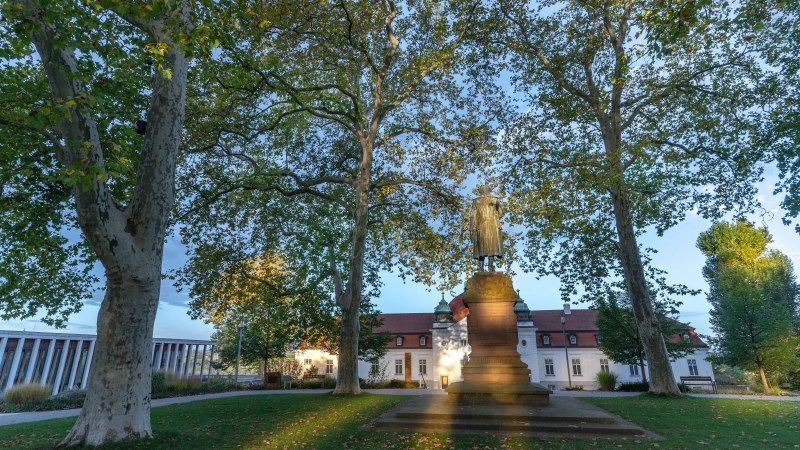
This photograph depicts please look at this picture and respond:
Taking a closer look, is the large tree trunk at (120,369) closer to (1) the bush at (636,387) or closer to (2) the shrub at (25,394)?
(2) the shrub at (25,394)

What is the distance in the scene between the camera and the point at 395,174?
19.1 meters

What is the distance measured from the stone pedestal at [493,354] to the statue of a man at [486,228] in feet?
2.67

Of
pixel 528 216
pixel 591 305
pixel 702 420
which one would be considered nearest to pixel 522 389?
pixel 702 420

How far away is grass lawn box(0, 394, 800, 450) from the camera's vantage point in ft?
21.5

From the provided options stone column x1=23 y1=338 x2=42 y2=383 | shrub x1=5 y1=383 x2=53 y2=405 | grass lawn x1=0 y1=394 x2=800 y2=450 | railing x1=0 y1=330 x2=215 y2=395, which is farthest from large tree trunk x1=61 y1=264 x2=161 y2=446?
stone column x1=23 y1=338 x2=42 y2=383

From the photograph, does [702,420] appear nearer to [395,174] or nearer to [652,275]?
[652,275]

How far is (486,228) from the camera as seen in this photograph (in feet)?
41.3

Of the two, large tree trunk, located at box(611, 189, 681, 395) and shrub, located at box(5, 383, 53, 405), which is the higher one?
large tree trunk, located at box(611, 189, 681, 395)

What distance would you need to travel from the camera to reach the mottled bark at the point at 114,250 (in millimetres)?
6141

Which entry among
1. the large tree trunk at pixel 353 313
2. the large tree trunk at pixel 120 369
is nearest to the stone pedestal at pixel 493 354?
the large tree trunk at pixel 353 313

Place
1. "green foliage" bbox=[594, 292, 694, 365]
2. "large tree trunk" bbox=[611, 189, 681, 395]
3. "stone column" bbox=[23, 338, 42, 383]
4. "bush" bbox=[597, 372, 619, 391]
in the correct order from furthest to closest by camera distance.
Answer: "green foliage" bbox=[594, 292, 694, 365] → "bush" bbox=[597, 372, 619, 391] → "stone column" bbox=[23, 338, 42, 383] → "large tree trunk" bbox=[611, 189, 681, 395]

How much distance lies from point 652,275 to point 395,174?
1381cm

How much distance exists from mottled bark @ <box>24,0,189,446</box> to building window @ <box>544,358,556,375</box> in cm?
4121

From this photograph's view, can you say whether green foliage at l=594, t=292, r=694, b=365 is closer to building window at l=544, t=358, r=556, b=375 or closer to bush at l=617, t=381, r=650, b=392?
bush at l=617, t=381, r=650, b=392
